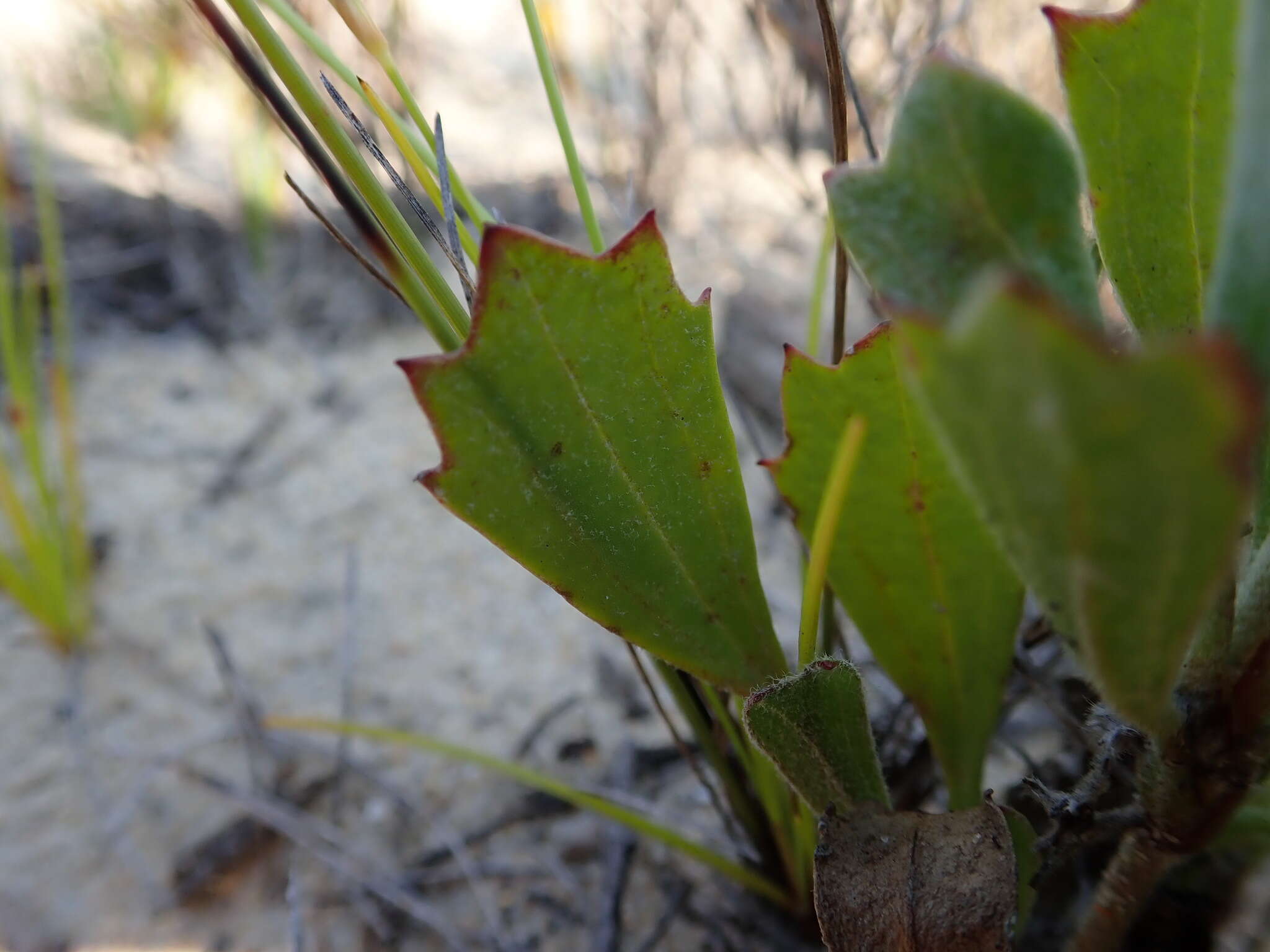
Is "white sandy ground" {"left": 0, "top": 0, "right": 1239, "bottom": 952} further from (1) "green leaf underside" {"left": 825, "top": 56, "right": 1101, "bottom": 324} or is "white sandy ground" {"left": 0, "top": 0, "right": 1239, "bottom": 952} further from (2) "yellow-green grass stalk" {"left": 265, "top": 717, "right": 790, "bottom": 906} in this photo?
(1) "green leaf underside" {"left": 825, "top": 56, "right": 1101, "bottom": 324}

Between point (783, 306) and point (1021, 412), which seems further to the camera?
point (783, 306)

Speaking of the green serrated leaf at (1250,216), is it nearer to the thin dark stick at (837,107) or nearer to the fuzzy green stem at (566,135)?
the thin dark stick at (837,107)

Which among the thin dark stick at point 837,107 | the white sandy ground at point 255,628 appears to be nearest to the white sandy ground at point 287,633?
the white sandy ground at point 255,628

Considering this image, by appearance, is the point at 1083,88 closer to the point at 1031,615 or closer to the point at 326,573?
the point at 1031,615

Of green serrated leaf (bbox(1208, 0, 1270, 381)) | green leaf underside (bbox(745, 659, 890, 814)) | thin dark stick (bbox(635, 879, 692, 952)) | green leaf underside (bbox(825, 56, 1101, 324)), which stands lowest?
thin dark stick (bbox(635, 879, 692, 952))

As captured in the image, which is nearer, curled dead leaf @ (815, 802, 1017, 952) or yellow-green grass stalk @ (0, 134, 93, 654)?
curled dead leaf @ (815, 802, 1017, 952)

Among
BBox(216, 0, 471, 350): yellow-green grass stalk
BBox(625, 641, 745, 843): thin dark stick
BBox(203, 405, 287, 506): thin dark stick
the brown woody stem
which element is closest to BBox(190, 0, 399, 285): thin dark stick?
BBox(216, 0, 471, 350): yellow-green grass stalk

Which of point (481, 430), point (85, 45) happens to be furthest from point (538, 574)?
point (85, 45)
